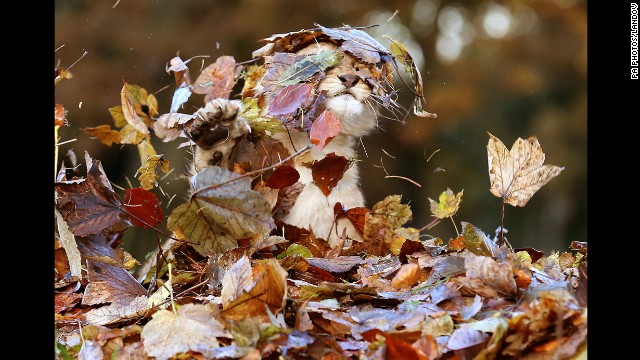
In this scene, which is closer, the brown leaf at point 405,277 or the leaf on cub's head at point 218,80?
the brown leaf at point 405,277

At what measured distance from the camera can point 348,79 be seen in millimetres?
2797

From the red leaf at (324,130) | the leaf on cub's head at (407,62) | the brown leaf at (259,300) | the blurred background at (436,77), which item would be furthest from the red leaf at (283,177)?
the blurred background at (436,77)

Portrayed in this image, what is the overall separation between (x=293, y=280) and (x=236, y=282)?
318 millimetres

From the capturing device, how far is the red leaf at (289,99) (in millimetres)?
2169

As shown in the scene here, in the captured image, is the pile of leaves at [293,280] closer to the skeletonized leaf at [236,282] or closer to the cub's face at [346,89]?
the skeletonized leaf at [236,282]

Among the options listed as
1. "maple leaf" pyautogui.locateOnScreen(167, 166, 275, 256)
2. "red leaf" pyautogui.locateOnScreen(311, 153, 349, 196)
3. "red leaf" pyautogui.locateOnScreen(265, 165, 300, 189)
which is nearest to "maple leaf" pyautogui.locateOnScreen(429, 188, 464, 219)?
"red leaf" pyautogui.locateOnScreen(311, 153, 349, 196)

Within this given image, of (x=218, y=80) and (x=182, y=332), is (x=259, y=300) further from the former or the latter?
(x=218, y=80)

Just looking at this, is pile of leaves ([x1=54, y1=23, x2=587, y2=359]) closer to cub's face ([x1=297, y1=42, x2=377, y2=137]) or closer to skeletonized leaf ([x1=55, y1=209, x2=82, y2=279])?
skeletonized leaf ([x1=55, y1=209, x2=82, y2=279])

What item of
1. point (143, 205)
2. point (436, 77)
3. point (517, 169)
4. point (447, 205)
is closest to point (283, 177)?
point (143, 205)

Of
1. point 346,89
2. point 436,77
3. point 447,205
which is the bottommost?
point 436,77

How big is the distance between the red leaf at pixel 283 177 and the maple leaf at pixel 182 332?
2.39 feet

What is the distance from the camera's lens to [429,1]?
9.82m
